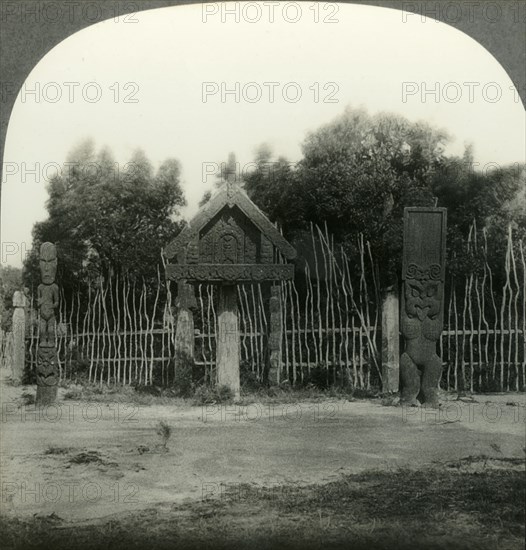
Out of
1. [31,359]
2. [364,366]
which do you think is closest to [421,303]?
[364,366]

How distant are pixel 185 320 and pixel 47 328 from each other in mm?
689

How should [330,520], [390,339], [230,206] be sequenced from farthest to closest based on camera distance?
1. [390,339]
2. [230,206]
3. [330,520]

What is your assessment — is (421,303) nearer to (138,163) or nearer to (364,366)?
(364,366)

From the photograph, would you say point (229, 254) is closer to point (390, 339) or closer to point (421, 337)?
point (390, 339)

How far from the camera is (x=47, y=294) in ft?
11.1

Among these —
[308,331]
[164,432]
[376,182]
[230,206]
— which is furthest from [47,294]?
[376,182]

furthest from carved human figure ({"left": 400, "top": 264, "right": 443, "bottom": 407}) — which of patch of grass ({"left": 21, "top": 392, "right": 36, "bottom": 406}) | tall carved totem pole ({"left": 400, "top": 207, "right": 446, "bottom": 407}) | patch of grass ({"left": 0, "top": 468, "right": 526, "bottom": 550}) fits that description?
patch of grass ({"left": 21, "top": 392, "right": 36, "bottom": 406})

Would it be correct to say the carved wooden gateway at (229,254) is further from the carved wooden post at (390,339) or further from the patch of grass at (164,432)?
the carved wooden post at (390,339)

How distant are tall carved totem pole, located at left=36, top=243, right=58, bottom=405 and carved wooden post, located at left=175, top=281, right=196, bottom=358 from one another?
60cm

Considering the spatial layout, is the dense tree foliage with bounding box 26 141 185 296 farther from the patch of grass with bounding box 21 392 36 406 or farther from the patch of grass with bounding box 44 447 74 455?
the patch of grass with bounding box 44 447 74 455

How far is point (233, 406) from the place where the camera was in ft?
11.2

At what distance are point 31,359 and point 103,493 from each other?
30.1 inches

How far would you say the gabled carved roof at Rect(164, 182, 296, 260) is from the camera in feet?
10.8

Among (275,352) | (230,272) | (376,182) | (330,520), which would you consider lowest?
(330,520)
